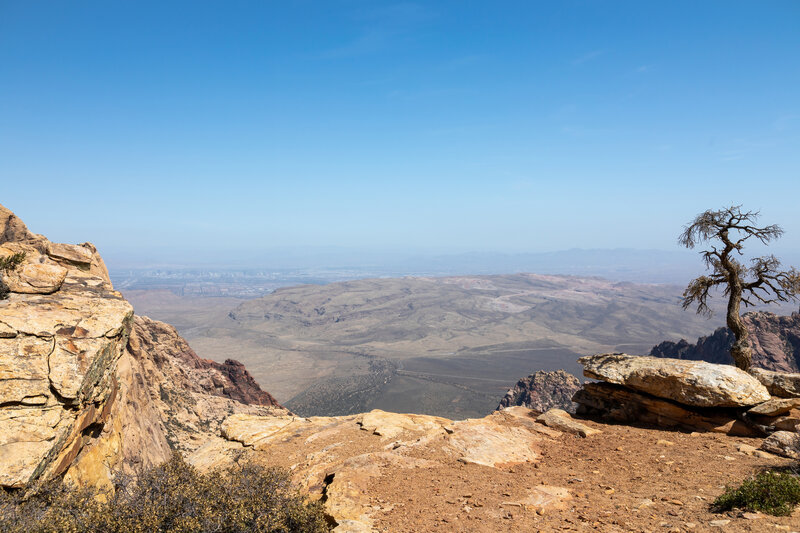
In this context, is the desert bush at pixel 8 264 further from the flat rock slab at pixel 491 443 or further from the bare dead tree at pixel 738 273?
the bare dead tree at pixel 738 273

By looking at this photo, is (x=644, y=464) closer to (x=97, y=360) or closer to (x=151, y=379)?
(x=97, y=360)

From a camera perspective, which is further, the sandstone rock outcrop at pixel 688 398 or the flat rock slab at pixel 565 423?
the flat rock slab at pixel 565 423

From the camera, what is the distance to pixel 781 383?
44.0 feet

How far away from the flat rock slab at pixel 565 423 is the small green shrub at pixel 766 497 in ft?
18.8

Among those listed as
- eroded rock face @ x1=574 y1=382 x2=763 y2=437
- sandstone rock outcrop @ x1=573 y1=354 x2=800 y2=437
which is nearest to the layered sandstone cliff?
eroded rock face @ x1=574 y1=382 x2=763 y2=437

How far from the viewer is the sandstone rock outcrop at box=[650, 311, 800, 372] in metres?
56.9

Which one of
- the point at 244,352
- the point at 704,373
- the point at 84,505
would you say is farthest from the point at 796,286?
the point at 244,352

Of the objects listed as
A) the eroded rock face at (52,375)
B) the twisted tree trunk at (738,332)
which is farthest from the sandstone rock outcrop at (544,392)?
the eroded rock face at (52,375)

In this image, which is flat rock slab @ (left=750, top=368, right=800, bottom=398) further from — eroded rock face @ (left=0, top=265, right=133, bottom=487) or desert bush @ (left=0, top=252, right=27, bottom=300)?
desert bush @ (left=0, top=252, right=27, bottom=300)

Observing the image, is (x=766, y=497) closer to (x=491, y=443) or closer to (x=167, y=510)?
(x=491, y=443)

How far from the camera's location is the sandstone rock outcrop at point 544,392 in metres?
58.3

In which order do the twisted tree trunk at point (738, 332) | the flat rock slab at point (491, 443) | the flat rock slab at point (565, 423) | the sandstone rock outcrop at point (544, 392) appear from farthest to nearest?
the sandstone rock outcrop at point (544, 392), the twisted tree trunk at point (738, 332), the flat rock slab at point (565, 423), the flat rock slab at point (491, 443)

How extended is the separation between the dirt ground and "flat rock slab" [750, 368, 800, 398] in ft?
9.81

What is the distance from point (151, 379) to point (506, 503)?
3323cm
